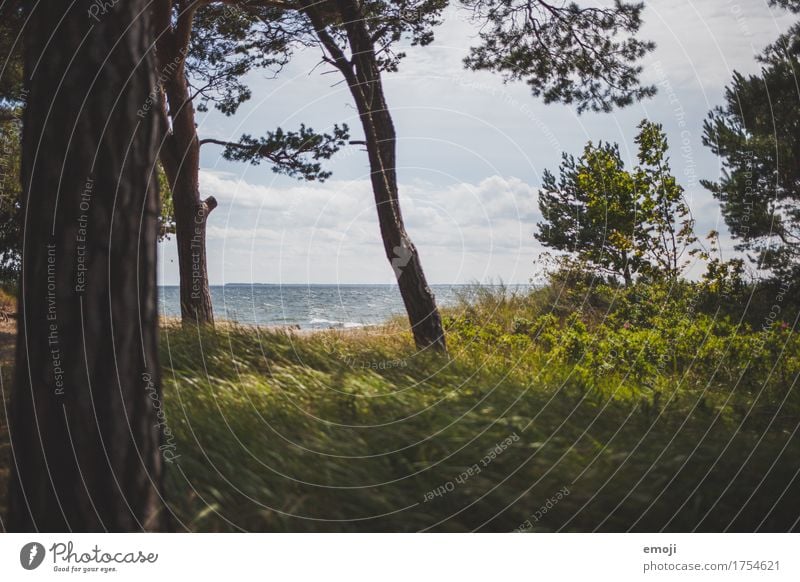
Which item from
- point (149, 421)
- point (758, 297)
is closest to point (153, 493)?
point (149, 421)

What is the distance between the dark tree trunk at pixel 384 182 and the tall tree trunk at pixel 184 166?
2420 mm

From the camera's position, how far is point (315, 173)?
32.2 feet

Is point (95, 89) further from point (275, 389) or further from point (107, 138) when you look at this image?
point (275, 389)

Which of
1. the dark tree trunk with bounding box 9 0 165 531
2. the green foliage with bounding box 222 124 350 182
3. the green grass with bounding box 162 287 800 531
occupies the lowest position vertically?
the green grass with bounding box 162 287 800 531

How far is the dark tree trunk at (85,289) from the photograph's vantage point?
260cm

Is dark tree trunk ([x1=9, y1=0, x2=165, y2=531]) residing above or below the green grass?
above

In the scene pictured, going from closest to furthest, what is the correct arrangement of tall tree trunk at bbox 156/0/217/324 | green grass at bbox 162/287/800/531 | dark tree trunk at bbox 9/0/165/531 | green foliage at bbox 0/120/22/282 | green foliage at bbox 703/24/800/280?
dark tree trunk at bbox 9/0/165/531, green grass at bbox 162/287/800/531, green foliage at bbox 703/24/800/280, tall tree trunk at bbox 156/0/217/324, green foliage at bbox 0/120/22/282

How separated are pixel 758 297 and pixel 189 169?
23.6 feet

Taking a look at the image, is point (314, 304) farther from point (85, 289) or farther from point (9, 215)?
point (85, 289)

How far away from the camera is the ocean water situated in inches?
481
